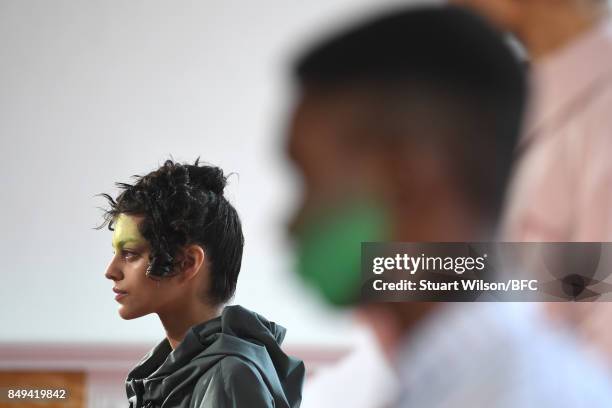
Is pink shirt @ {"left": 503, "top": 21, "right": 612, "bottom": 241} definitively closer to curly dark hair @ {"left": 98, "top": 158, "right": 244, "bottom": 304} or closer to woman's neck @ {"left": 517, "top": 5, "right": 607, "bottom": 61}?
woman's neck @ {"left": 517, "top": 5, "right": 607, "bottom": 61}

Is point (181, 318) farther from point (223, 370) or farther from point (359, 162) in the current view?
point (359, 162)

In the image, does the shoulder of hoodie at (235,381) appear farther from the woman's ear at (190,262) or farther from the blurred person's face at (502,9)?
the blurred person's face at (502,9)

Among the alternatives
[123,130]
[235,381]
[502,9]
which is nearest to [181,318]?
[235,381]

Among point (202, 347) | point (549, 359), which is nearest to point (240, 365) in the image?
point (202, 347)

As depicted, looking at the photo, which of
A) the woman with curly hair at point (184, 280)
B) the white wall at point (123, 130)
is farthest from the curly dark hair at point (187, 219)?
the white wall at point (123, 130)

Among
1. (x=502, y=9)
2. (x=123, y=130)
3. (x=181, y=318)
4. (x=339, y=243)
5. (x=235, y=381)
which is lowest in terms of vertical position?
(x=235, y=381)

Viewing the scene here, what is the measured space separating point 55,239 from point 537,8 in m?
1.38

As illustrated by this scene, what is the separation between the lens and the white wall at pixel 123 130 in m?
2.34

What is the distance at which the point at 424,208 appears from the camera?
0.97 metres

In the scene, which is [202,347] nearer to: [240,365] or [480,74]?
[240,365]

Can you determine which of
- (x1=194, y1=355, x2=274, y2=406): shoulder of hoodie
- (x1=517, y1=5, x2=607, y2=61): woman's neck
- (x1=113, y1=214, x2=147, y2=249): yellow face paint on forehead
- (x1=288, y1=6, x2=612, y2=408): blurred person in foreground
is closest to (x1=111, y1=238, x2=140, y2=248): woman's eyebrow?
(x1=113, y1=214, x2=147, y2=249): yellow face paint on forehead

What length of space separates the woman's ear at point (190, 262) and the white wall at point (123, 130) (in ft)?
3.32

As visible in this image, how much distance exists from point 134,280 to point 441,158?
0.57m

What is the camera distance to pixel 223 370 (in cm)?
119
